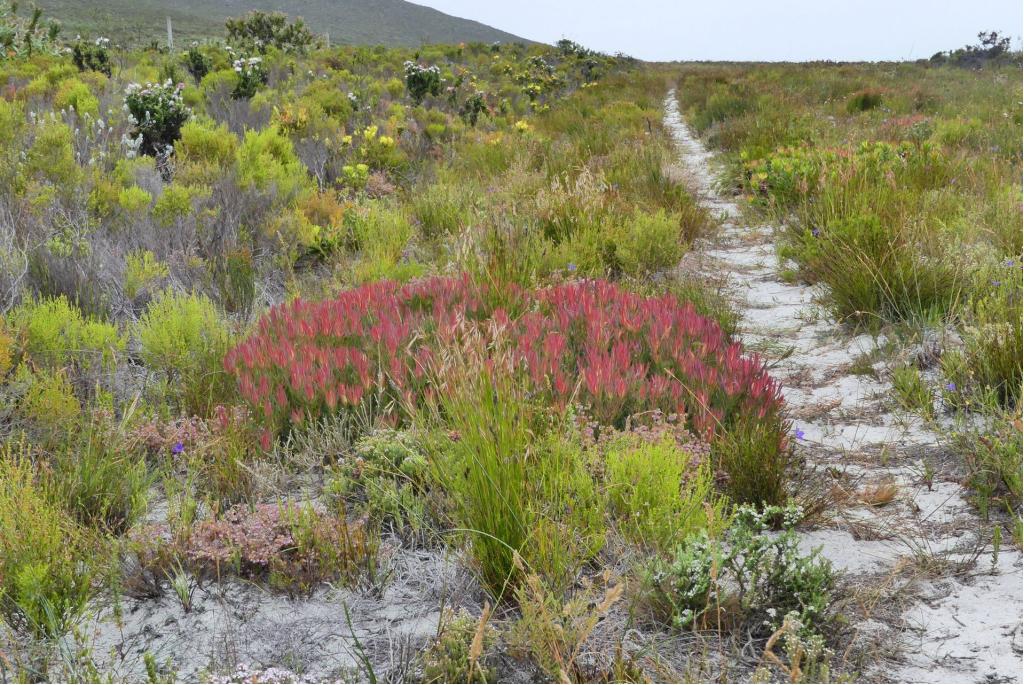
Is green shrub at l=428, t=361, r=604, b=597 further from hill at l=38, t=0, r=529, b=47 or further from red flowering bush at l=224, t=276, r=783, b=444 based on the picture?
hill at l=38, t=0, r=529, b=47

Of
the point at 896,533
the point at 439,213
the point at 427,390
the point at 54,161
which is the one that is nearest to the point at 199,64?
the point at 439,213

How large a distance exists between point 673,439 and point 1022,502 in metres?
1.27

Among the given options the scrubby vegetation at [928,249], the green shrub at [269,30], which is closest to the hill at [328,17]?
the green shrub at [269,30]

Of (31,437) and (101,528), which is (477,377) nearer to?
(101,528)

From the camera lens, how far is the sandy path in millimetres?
2230

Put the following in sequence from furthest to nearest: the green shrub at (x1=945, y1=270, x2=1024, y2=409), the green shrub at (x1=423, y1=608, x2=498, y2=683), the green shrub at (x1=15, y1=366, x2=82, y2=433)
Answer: the green shrub at (x1=945, y1=270, x2=1024, y2=409), the green shrub at (x1=15, y1=366, x2=82, y2=433), the green shrub at (x1=423, y1=608, x2=498, y2=683)

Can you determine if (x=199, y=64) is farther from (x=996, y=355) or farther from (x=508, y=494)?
(x=508, y=494)

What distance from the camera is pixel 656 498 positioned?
2.70 metres

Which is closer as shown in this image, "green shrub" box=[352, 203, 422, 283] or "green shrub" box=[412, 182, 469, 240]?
"green shrub" box=[352, 203, 422, 283]

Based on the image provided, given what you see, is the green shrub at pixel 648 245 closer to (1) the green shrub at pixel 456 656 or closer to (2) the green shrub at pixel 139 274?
(2) the green shrub at pixel 139 274

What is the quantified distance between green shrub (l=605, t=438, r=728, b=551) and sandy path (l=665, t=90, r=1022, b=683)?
1.35 ft

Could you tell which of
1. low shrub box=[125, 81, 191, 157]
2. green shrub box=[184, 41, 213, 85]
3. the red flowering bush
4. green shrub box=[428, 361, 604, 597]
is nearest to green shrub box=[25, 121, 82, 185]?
low shrub box=[125, 81, 191, 157]

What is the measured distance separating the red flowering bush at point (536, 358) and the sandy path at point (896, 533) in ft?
1.54

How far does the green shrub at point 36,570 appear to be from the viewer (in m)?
2.21
